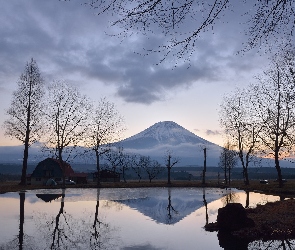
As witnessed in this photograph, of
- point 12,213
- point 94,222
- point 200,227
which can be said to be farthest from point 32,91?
point 200,227

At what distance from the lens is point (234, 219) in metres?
14.2

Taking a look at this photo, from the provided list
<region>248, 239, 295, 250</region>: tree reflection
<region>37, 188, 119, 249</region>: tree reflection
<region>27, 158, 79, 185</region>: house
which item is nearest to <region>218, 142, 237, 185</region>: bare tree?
<region>27, 158, 79, 185</region>: house

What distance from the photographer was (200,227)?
15344 mm

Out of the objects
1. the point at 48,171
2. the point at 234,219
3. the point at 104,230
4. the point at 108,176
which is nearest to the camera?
the point at 104,230

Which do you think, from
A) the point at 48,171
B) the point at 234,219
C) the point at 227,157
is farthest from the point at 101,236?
the point at 227,157

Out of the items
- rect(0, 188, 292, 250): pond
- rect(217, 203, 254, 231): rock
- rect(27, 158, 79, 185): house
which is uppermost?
rect(27, 158, 79, 185): house

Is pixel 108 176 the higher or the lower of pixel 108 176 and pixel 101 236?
the higher

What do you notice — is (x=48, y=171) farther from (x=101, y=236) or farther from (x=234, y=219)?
(x=234, y=219)

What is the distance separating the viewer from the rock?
14117 millimetres

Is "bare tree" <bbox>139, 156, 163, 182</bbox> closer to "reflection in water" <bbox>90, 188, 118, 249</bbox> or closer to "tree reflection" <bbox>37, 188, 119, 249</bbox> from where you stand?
"tree reflection" <bbox>37, 188, 119, 249</bbox>

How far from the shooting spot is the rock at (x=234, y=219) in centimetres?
1412

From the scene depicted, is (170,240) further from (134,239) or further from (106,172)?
(106,172)

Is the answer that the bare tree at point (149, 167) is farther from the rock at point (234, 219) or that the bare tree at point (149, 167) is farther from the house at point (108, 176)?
the rock at point (234, 219)

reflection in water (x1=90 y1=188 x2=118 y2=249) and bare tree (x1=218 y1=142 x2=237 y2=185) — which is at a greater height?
bare tree (x1=218 y1=142 x2=237 y2=185)
